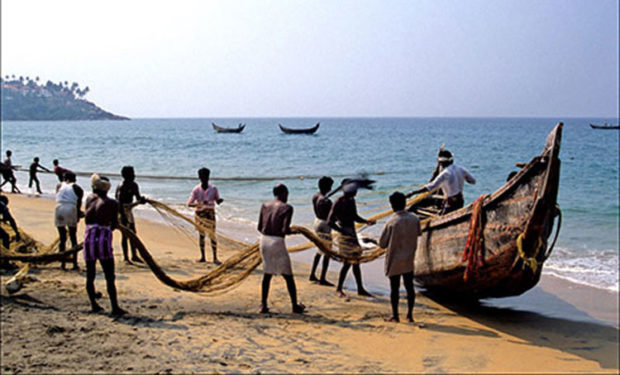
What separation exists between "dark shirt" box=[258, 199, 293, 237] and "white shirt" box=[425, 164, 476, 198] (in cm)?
211

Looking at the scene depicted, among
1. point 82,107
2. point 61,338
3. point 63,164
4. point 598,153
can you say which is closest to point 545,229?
point 61,338

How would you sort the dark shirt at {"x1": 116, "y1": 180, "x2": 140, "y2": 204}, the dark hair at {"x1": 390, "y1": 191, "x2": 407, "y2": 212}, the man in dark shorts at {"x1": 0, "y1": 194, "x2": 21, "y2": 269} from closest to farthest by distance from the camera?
1. the dark hair at {"x1": 390, "y1": 191, "x2": 407, "y2": 212}
2. the man in dark shorts at {"x1": 0, "y1": 194, "x2": 21, "y2": 269}
3. the dark shirt at {"x1": 116, "y1": 180, "x2": 140, "y2": 204}

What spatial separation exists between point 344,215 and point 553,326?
120 inches

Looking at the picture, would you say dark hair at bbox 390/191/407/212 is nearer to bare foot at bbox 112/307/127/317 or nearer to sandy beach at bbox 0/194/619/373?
sandy beach at bbox 0/194/619/373

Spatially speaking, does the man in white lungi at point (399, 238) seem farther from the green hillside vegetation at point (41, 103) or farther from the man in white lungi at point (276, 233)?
the green hillside vegetation at point (41, 103)

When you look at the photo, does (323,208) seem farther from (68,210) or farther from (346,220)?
(68,210)

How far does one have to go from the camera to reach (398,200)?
18.7 feet

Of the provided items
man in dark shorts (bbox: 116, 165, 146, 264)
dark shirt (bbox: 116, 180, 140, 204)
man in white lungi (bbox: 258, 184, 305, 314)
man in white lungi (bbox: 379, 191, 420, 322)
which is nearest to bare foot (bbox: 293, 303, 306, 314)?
man in white lungi (bbox: 258, 184, 305, 314)

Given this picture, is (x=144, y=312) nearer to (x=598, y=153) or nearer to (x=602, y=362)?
(x=602, y=362)

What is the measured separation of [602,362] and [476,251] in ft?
5.51

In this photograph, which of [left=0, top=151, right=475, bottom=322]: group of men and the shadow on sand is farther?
the shadow on sand

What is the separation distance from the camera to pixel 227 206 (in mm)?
17625

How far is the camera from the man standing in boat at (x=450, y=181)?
6863 millimetres

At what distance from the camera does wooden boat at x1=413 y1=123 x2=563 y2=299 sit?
5.38 m
